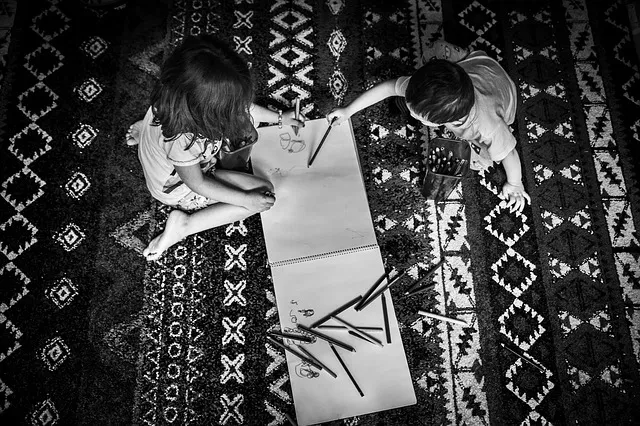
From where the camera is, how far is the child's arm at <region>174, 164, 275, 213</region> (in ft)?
3.37

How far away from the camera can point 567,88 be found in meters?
1.39

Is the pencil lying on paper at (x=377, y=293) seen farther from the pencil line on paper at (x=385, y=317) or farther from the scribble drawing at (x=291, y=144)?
the scribble drawing at (x=291, y=144)

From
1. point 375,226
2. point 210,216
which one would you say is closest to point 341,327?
point 375,226

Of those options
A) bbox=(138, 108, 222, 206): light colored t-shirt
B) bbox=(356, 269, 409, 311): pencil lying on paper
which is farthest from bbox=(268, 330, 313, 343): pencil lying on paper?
bbox=(138, 108, 222, 206): light colored t-shirt

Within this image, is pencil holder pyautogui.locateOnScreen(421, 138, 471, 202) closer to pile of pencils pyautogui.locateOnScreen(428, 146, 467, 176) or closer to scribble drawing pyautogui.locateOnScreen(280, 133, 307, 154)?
pile of pencils pyautogui.locateOnScreen(428, 146, 467, 176)

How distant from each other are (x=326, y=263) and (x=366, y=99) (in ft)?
1.31

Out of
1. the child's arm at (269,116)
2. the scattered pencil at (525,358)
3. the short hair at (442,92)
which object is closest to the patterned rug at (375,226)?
the scattered pencil at (525,358)

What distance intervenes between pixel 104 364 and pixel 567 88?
1.38 meters

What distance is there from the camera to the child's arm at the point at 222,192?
3.37 ft

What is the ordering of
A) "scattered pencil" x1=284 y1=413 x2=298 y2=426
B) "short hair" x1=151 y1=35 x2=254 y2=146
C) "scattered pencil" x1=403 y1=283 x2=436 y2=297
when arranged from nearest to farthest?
"short hair" x1=151 y1=35 x2=254 y2=146
"scattered pencil" x1=284 y1=413 x2=298 y2=426
"scattered pencil" x1=403 y1=283 x2=436 y2=297

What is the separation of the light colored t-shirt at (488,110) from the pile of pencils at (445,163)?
63 mm

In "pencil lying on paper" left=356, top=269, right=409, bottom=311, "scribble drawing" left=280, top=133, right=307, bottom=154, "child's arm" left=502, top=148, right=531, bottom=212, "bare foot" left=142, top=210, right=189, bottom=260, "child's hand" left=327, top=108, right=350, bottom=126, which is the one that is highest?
"child's hand" left=327, top=108, right=350, bottom=126

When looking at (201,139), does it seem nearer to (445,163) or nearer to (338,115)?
(338,115)

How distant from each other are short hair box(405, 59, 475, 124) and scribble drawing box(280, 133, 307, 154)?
33 cm
